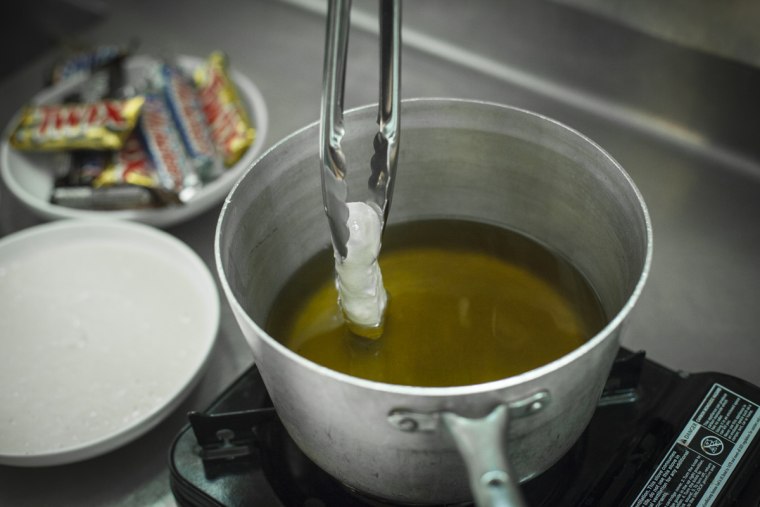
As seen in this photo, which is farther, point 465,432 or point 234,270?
point 234,270

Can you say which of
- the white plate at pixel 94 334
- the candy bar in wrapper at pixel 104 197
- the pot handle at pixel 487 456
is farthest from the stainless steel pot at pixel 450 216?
the candy bar in wrapper at pixel 104 197

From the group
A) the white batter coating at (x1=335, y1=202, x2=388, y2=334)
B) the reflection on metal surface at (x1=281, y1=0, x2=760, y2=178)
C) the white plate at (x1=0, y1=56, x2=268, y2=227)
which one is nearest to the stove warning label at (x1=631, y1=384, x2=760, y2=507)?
the white batter coating at (x1=335, y1=202, x2=388, y2=334)

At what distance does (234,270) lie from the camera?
47 cm

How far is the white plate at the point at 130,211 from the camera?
Result: 79 centimetres

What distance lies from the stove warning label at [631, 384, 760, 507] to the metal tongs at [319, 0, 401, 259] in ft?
0.80

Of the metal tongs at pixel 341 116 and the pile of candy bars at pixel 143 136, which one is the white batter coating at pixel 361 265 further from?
the pile of candy bars at pixel 143 136

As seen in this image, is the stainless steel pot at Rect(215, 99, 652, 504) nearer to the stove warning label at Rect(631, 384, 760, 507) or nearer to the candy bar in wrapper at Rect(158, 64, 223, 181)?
the stove warning label at Rect(631, 384, 760, 507)

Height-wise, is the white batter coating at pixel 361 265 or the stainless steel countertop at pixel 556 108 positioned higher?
the white batter coating at pixel 361 265

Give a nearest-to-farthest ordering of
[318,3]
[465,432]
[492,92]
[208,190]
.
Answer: [465,432] → [208,190] → [492,92] → [318,3]

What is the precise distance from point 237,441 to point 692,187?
521 mm

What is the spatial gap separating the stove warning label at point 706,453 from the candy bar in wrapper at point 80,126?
63 cm

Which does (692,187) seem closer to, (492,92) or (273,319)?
(492,92)

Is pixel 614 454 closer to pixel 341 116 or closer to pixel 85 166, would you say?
pixel 341 116

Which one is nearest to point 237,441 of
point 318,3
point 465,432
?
point 465,432
